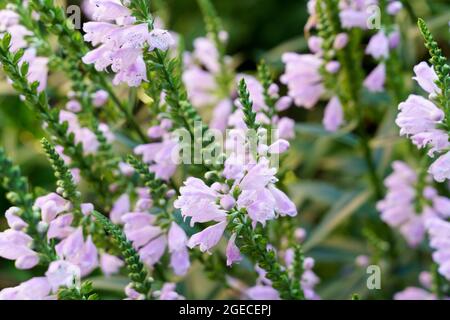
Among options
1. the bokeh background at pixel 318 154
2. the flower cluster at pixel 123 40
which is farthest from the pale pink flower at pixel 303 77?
the flower cluster at pixel 123 40

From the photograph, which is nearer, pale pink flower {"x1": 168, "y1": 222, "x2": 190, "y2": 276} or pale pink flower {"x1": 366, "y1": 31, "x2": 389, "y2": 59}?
pale pink flower {"x1": 168, "y1": 222, "x2": 190, "y2": 276}

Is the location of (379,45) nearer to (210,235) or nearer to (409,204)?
(409,204)

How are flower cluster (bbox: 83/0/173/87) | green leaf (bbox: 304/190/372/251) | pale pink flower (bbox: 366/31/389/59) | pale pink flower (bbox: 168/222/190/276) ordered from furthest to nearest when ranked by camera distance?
green leaf (bbox: 304/190/372/251) → pale pink flower (bbox: 366/31/389/59) → pale pink flower (bbox: 168/222/190/276) → flower cluster (bbox: 83/0/173/87)

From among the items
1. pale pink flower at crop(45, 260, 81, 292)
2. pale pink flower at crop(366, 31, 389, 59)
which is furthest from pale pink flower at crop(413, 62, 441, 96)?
pale pink flower at crop(45, 260, 81, 292)

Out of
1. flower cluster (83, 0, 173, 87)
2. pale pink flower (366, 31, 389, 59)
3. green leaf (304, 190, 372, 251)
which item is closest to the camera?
flower cluster (83, 0, 173, 87)

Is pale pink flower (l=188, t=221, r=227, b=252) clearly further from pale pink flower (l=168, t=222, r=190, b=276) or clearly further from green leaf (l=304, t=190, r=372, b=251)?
green leaf (l=304, t=190, r=372, b=251)

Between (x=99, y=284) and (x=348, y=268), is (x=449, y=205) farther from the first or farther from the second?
(x=99, y=284)

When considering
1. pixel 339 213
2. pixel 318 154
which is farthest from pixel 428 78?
pixel 318 154

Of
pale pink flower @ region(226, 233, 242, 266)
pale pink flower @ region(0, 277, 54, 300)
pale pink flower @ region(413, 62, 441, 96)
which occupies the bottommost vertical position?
pale pink flower @ region(0, 277, 54, 300)

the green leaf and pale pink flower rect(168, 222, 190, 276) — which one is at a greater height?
the green leaf
